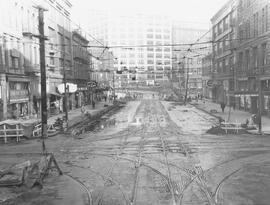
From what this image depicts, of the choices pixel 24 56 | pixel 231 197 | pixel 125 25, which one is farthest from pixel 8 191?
pixel 125 25

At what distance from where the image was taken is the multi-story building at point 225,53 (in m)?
48.7

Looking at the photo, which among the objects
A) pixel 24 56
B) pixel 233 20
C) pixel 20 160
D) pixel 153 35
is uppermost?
pixel 153 35

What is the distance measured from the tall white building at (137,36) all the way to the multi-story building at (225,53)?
93.3 m

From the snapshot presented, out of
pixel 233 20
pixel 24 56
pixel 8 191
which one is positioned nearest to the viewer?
pixel 8 191

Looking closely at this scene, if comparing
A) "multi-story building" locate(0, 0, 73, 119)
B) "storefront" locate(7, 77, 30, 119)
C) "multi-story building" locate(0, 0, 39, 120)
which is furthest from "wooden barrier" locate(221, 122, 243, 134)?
"storefront" locate(7, 77, 30, 119)

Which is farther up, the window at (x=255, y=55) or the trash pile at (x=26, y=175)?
the window at (x=255, y=55)

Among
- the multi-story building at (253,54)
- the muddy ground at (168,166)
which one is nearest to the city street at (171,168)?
the muddy ground at (168,166)

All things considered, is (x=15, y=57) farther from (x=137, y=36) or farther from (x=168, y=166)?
(x=137, y=36)

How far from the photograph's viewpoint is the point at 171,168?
45.0 ft

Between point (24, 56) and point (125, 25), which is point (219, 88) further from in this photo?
point (125, 25)

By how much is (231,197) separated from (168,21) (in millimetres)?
167928

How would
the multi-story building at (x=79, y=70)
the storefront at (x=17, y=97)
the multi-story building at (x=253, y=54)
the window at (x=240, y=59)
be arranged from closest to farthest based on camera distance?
the storefront at (x=17, y=97) → the multi-story building at (x=253, y=54) → the window at (x=240, y=59) → the multi-story building at (x=79, y=70)

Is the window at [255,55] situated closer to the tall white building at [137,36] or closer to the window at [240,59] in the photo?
the window at [240,59]

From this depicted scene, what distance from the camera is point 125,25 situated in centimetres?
16088
